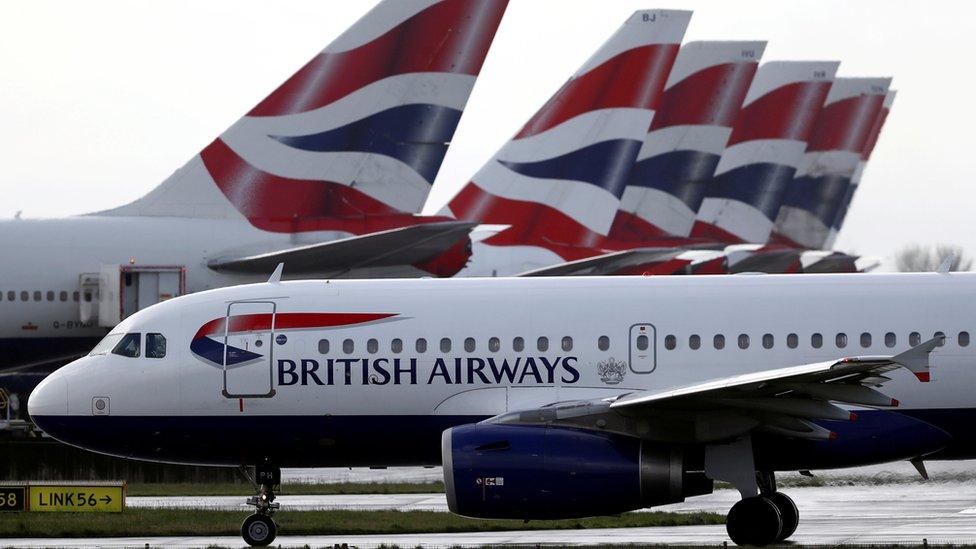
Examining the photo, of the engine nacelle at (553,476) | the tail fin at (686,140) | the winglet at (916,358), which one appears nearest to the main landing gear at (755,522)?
the engine nacelle at (553,476)

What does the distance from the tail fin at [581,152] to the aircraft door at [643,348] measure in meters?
18.5

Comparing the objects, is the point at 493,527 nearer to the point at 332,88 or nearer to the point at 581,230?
the point at 332,88

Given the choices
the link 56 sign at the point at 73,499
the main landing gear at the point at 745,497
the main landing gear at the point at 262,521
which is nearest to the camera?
the main landing gear at the point at 745,497

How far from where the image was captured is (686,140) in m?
51.8

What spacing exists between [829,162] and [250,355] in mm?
48477

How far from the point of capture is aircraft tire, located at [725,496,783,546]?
64.4 feet

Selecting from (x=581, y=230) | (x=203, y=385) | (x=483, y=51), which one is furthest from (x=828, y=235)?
(x=203, y=385)

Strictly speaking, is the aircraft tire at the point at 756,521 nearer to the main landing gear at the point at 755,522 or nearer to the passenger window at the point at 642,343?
the main landing gear at the point at 755,522

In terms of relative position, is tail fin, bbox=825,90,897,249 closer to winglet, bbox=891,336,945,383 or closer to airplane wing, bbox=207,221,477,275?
airplane wing, bbox=207,221,477,275

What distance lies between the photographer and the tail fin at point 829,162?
215 feet

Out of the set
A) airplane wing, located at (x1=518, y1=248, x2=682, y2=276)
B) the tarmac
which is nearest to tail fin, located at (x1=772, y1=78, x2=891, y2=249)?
airplane wing, located at (x1=518, y1=248, x2=682, y2=276)

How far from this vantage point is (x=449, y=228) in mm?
31688

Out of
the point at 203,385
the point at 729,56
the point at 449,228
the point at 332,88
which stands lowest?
the point at 203,385

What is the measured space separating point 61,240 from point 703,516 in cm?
1535
